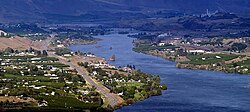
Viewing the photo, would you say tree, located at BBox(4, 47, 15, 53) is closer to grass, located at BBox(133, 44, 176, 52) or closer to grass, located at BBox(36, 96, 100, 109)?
grass, located at BBox(133, 44, 176, 52)

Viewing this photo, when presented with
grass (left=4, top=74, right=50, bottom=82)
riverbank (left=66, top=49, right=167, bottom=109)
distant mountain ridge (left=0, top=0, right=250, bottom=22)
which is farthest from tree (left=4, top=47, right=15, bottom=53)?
distant mountain ridge (left=0, top=0, right=250, bottom=22)

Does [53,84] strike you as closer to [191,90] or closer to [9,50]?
[191,90]

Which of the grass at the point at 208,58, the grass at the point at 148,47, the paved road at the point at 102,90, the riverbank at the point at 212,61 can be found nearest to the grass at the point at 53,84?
the paved road at the point at 102,90

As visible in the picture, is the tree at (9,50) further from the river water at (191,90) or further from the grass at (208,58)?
the grass at (208,58)

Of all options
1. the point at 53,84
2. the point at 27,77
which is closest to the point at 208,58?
the point at 27,77

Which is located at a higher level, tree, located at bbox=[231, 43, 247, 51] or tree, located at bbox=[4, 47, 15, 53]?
tree, located at bbox=[231, 43, 247, 51]

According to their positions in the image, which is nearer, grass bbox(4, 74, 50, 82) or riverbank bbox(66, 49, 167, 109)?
riverbank bbox(66, 49, 167, 109)

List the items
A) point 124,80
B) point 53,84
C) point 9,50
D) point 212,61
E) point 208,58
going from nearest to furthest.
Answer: point 53,84, point 124,80, point 212,61, point 208,58, point 9,50
